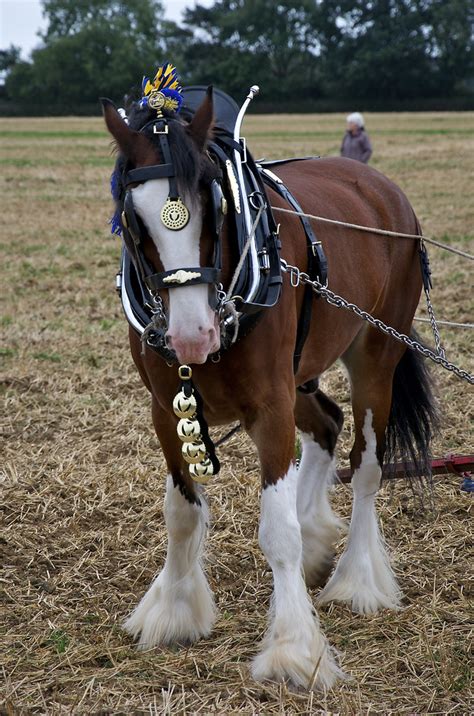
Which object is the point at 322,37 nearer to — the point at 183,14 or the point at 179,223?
the point at 183,14

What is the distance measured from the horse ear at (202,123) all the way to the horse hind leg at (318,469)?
179 centimetres

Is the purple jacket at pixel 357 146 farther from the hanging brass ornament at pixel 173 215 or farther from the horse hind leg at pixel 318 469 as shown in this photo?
the hanging brass ornament at pixel 173 215

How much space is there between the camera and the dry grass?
3.12m

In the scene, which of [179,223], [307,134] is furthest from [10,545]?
[307,134]

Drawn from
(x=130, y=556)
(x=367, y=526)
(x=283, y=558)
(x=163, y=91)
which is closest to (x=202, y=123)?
(x=163, y=91)

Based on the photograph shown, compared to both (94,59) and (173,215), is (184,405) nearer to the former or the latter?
(173,215)

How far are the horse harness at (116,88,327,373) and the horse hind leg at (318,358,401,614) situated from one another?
2.61ft

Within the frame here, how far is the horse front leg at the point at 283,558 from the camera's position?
10.3 feet

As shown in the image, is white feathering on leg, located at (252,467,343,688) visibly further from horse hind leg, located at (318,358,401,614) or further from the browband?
the browband

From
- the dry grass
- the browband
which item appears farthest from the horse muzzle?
the dry grass

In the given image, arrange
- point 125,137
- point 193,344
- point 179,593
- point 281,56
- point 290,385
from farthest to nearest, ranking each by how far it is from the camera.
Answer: point 281,56 < point 179,593 < point 290,385 < point 125,137 < point 193,344

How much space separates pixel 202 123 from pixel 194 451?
1079mm

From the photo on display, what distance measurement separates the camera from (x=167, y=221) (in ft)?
9.05

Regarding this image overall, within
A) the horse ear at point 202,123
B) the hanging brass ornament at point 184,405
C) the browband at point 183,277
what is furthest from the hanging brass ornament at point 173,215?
the hanging brass ornament at point 184,405
